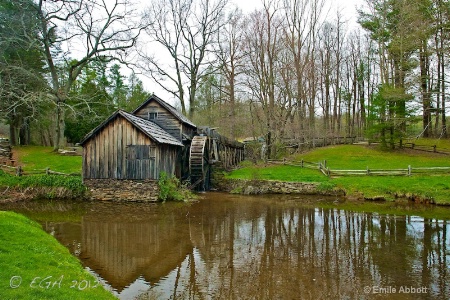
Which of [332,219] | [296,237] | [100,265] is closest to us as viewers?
[100,265]

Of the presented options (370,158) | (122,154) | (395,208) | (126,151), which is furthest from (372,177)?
(122,154)

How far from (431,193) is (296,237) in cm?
985

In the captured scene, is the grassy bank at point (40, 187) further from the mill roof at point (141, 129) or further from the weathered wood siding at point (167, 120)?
the weathered wood siding at point (167, 120)

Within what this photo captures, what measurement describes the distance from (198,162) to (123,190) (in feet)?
15.3

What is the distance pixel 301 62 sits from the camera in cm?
2814

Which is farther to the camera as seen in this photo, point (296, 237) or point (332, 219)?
point (332, 219)

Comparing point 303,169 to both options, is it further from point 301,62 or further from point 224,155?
point 301,62

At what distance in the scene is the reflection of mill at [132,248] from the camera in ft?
22.2

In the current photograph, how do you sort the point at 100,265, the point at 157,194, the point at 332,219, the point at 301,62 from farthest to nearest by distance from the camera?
the point at 301,62, the point at 157,194, the point at 332,219, the point at 100,265

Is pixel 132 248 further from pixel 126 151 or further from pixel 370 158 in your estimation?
pixel 370 158

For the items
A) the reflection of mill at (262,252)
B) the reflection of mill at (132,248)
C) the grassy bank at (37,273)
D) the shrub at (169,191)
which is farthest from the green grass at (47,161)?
the grassy bank at (37,273)

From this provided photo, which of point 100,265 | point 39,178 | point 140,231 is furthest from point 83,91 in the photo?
point 100,265

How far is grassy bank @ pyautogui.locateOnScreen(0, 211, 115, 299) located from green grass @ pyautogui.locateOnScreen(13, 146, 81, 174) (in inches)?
539

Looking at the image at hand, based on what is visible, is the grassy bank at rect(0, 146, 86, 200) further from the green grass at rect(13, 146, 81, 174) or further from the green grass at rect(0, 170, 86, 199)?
the green grass at rect(13, 146, 81, 174)
